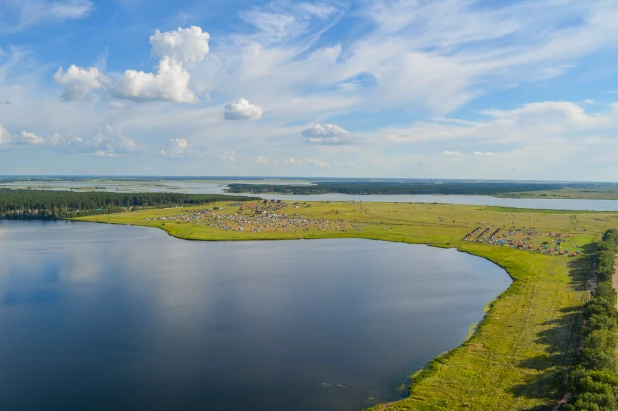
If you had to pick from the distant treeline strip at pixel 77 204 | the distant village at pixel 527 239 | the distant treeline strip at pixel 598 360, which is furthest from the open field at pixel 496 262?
the distant treeline strip at pixel 77 204

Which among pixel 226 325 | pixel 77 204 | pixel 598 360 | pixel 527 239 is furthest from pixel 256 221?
pixel 598 360

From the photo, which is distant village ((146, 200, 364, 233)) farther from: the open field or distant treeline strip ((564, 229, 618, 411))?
distant treeline strip ((564, 229, 618, 411))

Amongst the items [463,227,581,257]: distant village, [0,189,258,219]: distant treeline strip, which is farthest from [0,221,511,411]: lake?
[0,189,258,219]: distant treeline strip

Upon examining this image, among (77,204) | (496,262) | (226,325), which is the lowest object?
(226,325)

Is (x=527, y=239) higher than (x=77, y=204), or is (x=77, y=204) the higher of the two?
(x=77, y=204)

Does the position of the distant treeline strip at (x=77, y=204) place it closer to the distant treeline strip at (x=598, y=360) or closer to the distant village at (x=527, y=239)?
the distant village at (x=527, y=239)

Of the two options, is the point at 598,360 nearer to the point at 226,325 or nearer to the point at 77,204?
the point at 226,325

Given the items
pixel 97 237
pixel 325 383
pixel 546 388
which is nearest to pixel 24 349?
pixel 325 383
